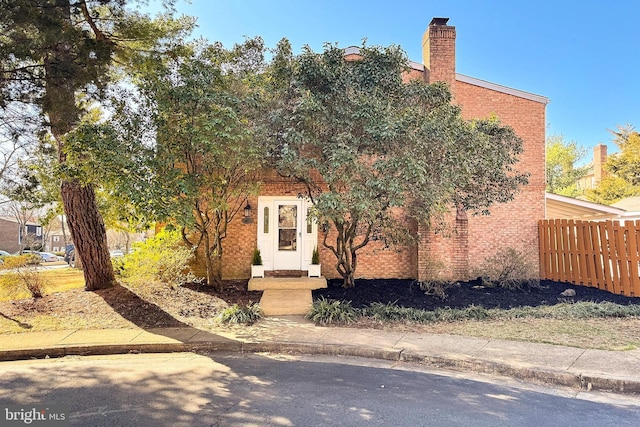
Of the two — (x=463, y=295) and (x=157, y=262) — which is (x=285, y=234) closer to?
(x=157, y=262)

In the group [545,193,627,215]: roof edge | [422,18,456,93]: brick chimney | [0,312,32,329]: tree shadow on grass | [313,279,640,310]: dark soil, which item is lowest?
[0,312,32,329]: tree shadow on grass

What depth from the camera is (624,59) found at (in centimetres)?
2095

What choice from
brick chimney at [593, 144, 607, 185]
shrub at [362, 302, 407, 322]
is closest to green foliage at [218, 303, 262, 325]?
shrub at [362, 302, 407, 322]

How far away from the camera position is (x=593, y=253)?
389 inches

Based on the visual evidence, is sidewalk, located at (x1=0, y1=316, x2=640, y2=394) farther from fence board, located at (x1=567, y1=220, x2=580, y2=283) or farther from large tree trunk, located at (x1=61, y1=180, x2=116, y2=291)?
fence board, located at (x1=567, y1=220, x2=580, y2=283)

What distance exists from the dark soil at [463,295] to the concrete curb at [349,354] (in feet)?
8.65

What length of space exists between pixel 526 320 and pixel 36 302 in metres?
10.8

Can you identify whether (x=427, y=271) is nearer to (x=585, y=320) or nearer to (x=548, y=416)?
(x=585, y=320)

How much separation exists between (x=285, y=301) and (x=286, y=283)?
4.83 feet

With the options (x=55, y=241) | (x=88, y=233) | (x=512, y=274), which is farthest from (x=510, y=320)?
(x=55, y=241)

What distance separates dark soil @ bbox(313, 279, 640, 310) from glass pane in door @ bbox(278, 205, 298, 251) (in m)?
1.82

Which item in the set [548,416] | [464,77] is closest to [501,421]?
[548,416]

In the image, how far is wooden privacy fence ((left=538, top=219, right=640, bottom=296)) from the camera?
888cm

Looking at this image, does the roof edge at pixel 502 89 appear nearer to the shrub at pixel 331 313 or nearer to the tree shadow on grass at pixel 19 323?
the shrub at pixel 331 313
